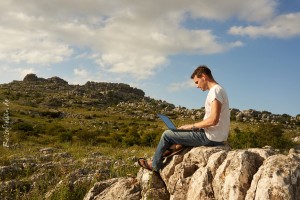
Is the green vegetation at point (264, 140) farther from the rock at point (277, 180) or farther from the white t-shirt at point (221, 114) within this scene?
the rock at point (277, 180)

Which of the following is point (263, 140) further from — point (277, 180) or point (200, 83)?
point (277, 180)

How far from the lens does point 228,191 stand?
25.4 feet

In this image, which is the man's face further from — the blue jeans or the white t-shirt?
the blue jeans

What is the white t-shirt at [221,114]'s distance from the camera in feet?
30.6

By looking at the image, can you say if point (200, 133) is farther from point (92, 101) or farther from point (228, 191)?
point (92, 101)

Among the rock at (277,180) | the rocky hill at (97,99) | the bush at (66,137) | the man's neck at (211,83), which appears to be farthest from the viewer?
the rocky hill at (97,99)

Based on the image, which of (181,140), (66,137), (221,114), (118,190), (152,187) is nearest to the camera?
(221,114)

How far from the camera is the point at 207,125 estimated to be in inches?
372

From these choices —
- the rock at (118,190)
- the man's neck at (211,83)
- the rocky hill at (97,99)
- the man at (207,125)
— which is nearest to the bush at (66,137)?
the rock at (118,190)

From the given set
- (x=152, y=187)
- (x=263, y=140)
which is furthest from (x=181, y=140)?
(x=263, y=140)

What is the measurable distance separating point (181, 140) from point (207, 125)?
0.97 m

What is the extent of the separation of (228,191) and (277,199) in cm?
117

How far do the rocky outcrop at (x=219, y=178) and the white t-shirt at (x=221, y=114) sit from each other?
342 millimetres

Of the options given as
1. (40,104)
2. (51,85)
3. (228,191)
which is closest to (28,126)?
(228,191)
